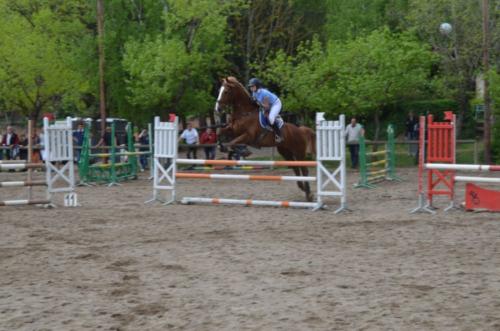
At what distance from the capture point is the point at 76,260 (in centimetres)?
898

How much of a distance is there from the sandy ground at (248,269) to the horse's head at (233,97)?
76.9 inches

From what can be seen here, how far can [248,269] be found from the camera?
8312mm

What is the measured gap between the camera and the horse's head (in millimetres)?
14508

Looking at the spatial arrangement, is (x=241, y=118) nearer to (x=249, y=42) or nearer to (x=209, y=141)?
(x=209, y=141)

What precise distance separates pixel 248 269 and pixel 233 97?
22.0 ft

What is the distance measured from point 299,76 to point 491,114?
6.12 metres

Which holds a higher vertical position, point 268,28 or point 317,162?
point 268,28

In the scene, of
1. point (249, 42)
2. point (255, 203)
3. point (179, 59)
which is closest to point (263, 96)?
point (255, 203)

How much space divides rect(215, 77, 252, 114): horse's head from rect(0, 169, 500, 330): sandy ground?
195cm

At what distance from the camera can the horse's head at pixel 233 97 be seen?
1451 centimetres

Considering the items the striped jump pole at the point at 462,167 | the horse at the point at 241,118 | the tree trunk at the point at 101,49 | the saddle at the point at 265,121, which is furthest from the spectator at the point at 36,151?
the striped jump pole at the point at 462,167

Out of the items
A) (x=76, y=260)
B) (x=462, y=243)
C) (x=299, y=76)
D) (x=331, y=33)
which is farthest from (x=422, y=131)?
(x=331, y=33)

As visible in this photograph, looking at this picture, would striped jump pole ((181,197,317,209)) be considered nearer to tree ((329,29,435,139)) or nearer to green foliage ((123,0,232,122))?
tree ((329,29,435,139))

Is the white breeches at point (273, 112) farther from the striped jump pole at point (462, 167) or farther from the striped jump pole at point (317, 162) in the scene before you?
the striped jump pole at point (462, 167)
